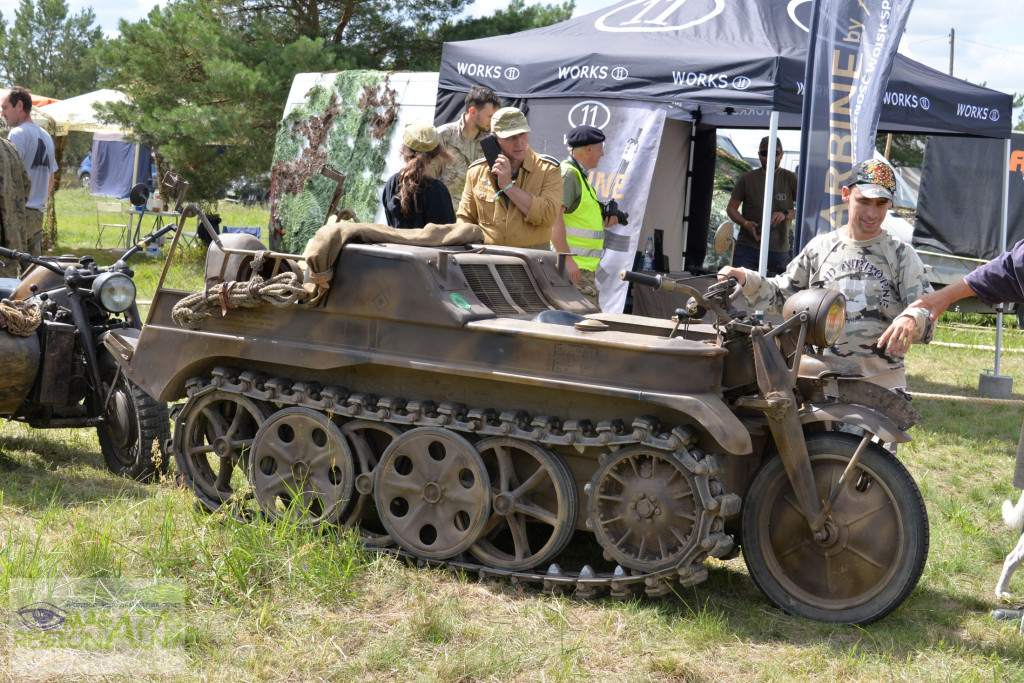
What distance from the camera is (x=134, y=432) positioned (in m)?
6.28

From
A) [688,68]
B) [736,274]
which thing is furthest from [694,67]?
[736,274]

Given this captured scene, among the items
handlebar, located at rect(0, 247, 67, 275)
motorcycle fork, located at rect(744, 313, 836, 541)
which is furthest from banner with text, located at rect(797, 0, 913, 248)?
handlebar, located at rect(0, 247, 67, 275)

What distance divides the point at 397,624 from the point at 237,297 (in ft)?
6.02

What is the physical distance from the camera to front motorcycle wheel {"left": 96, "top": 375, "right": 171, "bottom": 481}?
618 centimetres

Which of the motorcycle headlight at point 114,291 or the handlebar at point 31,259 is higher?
Answer: the handlebar at point 31,259

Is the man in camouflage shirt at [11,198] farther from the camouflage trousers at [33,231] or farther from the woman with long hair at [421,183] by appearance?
the woman with long hair at [421,183]

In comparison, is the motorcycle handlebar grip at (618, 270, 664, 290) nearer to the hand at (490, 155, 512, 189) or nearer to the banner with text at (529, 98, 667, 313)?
the hand at (490, 155, 512, 189)

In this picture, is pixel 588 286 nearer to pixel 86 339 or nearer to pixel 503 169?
pixel 503 169

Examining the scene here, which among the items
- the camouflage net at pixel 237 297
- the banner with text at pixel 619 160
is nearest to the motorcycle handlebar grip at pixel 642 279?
the camouflage net at pixel 237 297

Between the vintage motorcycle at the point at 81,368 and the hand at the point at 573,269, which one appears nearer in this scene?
the vintage motorcycle at the point at 81,368

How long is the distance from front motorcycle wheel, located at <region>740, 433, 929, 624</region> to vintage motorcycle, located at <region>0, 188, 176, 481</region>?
137 inches

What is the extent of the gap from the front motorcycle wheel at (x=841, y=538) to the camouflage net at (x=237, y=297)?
231 cm

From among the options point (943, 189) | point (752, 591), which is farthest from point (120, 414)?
point (943, 189)

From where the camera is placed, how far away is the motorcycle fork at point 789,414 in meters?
4.45
